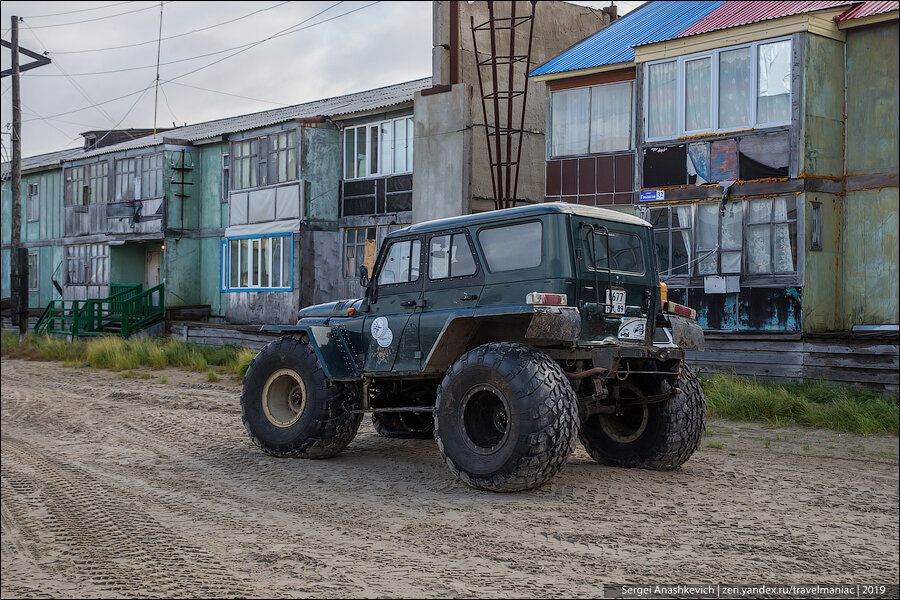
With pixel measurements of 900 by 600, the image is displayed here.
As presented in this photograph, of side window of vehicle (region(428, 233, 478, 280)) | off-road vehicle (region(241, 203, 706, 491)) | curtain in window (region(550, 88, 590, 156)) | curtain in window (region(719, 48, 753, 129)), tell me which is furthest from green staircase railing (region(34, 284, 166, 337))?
side window of vehicle (region(428, 233, 478, 280))

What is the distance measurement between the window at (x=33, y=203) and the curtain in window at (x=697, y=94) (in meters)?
31.1

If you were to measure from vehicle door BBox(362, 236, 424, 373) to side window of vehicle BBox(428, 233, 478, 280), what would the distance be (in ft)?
0.53

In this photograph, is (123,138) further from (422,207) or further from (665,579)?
(665,579)

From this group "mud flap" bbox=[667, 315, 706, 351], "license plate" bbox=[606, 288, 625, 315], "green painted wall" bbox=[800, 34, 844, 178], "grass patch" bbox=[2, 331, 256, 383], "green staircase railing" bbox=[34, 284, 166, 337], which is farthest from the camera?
"green staircase railing" bbox=[34, 284, 166, 337]

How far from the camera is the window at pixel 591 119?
790 inches

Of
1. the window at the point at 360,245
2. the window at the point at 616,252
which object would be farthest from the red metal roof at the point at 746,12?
the window at the point at 360,245

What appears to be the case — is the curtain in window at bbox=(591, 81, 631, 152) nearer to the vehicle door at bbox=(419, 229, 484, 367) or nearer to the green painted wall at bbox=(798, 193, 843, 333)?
the green painted wall at bbox=(798, 193, 843, 333)

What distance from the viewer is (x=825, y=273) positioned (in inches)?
672

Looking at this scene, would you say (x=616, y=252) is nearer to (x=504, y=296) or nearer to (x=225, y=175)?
(x=504, y=296)

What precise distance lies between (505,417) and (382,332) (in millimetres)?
1742

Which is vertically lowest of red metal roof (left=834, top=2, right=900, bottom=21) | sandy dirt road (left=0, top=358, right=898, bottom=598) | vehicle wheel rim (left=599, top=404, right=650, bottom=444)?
sandy dirt road (left=0, top=358, right=898, bottom=598)

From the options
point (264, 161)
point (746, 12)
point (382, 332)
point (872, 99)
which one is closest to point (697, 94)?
point (746, 12)

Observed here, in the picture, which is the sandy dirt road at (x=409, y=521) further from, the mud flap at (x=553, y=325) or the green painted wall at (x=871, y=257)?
the green painted wall at (x=871, y=257)

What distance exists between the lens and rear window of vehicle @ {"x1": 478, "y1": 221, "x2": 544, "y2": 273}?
8383mm
